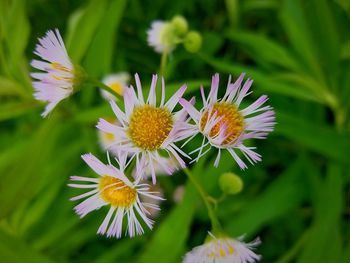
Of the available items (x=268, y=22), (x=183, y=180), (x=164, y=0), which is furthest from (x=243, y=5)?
(x=183, y=180)

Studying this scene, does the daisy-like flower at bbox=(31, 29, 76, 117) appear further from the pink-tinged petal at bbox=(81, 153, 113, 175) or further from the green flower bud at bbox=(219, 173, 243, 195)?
the green flower bud at bbox=(219, 173, 243, 195)

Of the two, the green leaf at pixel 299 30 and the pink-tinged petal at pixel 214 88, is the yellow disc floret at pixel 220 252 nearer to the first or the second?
the pink-tinged petal at pixel 214 88

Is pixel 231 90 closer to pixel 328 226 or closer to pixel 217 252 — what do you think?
pixel 217 252

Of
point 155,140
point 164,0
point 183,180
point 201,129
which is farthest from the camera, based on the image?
point 164,0

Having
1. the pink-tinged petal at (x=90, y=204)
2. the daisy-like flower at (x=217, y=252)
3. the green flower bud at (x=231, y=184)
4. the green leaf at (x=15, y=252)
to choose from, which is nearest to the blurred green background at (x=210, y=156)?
the green leaf at (x=15, y=252)

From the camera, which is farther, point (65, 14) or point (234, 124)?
point (65, 14)

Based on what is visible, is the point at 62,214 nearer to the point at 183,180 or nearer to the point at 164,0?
the point at 183,180

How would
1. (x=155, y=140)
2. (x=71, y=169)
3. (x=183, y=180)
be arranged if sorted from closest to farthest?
(x=155, y=140) → (x=71, y=169) → (x=183, y=180)
